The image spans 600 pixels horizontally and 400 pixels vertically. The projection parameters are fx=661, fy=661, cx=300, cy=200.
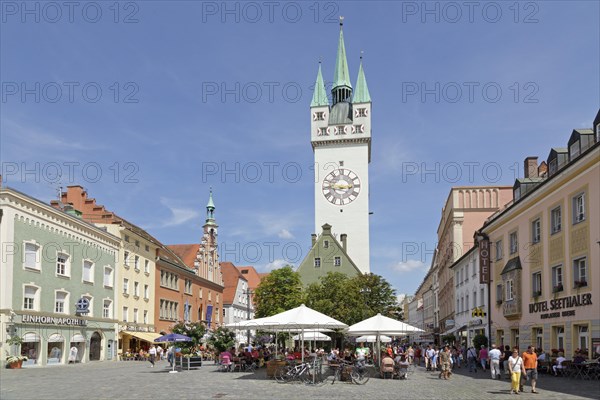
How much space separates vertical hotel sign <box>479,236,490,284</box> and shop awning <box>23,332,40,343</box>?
26.4 meters

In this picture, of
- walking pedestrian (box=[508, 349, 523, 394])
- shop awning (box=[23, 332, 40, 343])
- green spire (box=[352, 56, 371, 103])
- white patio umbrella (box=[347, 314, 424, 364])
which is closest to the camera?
walking pedestrian (box=[508, 349, 523, 394])

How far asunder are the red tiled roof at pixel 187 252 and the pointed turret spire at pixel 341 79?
3324 centimetres

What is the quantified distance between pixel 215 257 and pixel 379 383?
5420 cm

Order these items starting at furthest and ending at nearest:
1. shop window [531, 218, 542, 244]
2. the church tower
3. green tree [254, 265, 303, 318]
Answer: the church tower → green tree [254, 265, 303, 318] → shop window [531, 218, 542, 244]

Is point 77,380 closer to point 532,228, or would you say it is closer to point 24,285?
point 24,285

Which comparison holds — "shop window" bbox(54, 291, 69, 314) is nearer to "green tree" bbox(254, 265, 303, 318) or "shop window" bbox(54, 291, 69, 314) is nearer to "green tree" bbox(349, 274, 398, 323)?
"green tree" bbox(254, 265, 303, 318)

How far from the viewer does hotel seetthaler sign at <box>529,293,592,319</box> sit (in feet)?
87.1

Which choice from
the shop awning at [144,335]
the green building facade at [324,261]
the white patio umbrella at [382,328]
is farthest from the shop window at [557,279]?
the green building facade at [324,261]

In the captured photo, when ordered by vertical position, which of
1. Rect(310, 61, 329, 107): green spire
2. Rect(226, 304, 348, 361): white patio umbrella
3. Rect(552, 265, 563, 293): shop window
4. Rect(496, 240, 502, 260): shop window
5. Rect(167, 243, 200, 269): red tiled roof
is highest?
Rect(310, 61, 329, 107): green spire

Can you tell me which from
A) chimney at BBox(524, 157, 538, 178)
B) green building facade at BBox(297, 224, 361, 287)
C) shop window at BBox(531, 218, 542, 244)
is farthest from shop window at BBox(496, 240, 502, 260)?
green building facade at BBox(297, 224, 361, 287)

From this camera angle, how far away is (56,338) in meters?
40.2

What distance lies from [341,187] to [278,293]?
3215 centimetres

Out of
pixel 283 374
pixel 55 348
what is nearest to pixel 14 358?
pixel 55 348

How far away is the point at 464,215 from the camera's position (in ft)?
187
